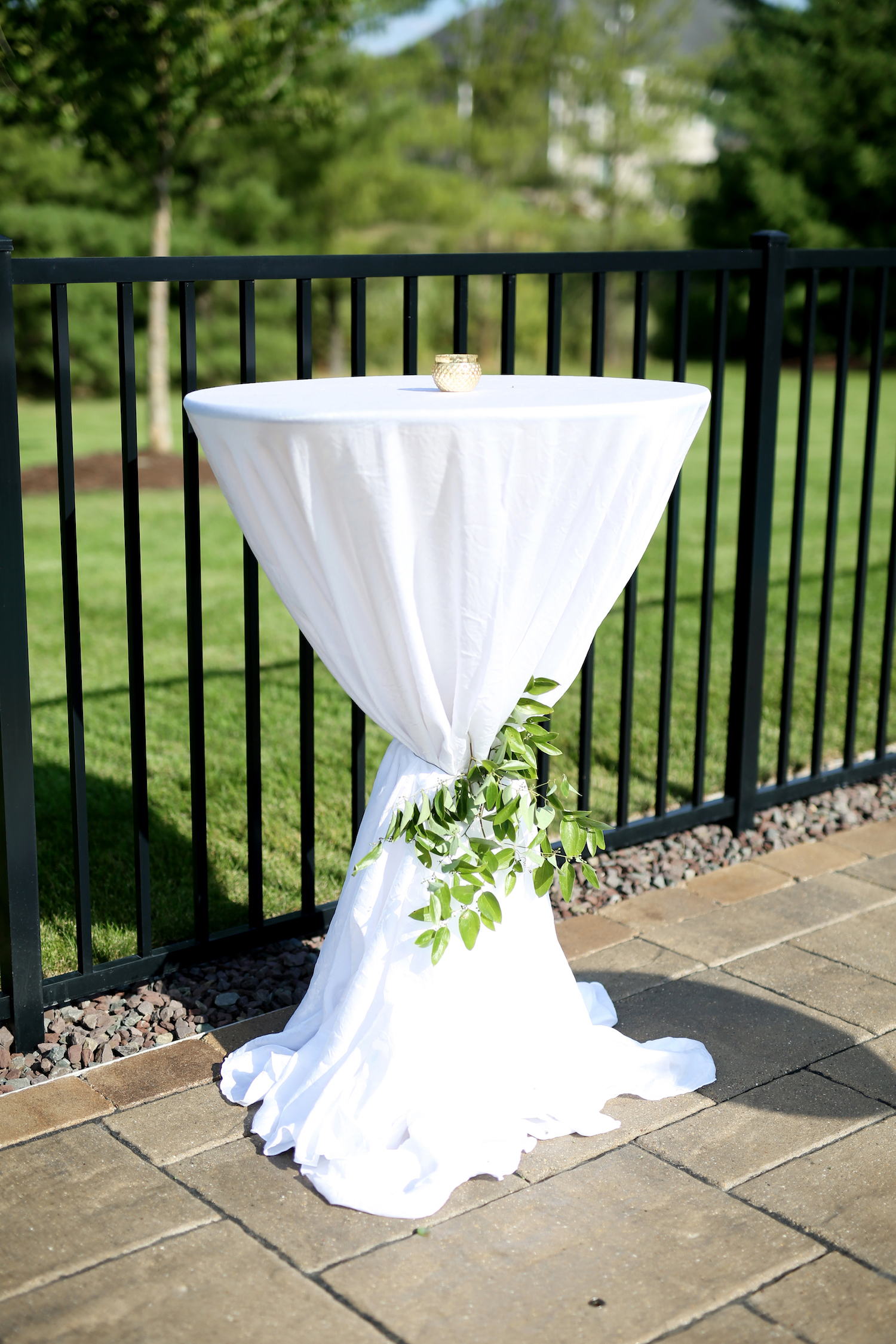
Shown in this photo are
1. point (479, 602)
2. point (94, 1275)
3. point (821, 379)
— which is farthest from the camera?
point (821, 379)

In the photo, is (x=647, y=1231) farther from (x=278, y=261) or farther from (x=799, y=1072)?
(x=278, y=261)

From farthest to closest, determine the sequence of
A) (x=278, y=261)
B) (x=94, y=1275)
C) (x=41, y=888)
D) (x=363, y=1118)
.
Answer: (x=41, y=888) → (x=278, y=261) → (x=363, y=1118) → (x=94, y=1275)

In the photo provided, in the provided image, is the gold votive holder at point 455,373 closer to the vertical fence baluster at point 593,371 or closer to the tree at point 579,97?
the vertical fence baluster at point 593,371

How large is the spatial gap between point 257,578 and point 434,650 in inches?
26.8

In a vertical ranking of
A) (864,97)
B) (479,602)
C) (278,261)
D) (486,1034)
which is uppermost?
(864,97)

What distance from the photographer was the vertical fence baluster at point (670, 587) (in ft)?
9.72

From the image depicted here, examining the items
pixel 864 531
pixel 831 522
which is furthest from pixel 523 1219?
pixel 864 531

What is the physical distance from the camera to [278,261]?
2.29m

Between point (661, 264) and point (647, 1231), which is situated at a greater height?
point (661, 264)

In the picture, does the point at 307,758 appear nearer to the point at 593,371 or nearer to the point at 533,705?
the point at 533,705

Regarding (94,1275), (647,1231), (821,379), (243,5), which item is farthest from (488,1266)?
(821,379)

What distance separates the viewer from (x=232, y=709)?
4504 millimetres

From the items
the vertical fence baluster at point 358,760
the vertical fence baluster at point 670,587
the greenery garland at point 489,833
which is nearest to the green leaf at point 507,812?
the greenery garland at point 489,833

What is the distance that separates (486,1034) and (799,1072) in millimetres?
628
